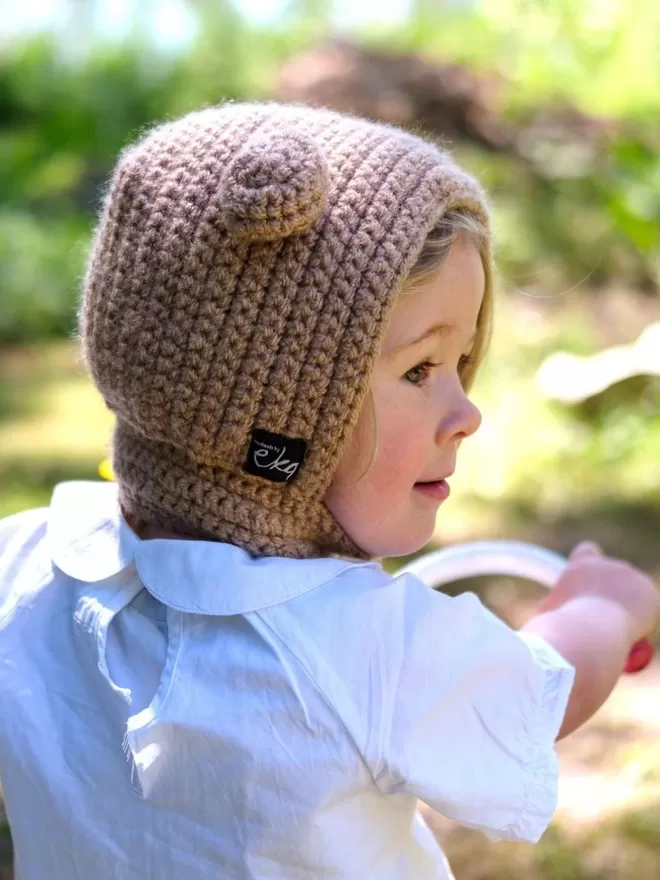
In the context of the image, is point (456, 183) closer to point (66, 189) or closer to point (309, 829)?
point (309, 829)

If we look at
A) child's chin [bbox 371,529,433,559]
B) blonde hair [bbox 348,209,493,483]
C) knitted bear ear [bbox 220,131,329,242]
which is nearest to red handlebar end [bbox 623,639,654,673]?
child's chin [bbox 371,529,433,559]

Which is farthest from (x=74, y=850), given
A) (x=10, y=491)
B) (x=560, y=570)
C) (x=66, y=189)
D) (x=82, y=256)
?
(x=66, y=189)

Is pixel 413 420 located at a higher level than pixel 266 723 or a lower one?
higher

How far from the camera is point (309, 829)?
1.36 m

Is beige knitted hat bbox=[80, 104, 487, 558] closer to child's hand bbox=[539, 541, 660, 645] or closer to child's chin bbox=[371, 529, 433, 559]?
child's chin bbox=[371, 529, 433, 559]

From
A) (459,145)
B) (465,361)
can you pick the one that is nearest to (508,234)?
(459,145)

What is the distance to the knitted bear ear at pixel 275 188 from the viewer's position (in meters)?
1.42

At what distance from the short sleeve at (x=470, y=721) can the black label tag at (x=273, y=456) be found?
0.76 ft

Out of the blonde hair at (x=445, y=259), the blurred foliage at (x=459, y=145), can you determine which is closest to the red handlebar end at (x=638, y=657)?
the blonde hair at (x=445, y=259)

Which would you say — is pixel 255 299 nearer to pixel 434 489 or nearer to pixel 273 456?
pixel 273 456

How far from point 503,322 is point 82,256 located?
11.1ft

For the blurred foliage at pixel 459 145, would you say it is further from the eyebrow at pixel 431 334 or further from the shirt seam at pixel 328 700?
the shirt seam at pixel 328 700

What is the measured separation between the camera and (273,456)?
1.53 meters

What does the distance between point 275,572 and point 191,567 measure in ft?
0.39
